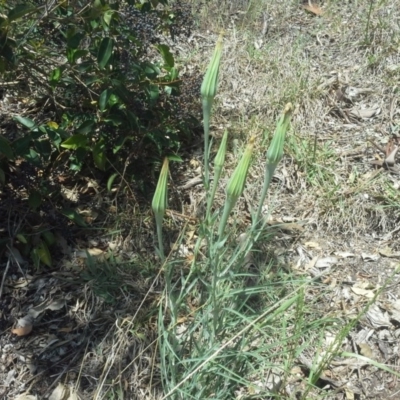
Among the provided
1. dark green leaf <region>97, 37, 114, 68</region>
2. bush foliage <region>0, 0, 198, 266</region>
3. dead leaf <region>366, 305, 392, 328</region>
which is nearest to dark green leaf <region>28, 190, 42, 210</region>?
bush foliage <region>0, 0, 198, 266</region>

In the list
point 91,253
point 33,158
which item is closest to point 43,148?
point 33,158

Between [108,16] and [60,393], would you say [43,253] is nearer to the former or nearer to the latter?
[60,393]

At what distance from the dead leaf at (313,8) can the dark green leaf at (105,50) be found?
2.28m

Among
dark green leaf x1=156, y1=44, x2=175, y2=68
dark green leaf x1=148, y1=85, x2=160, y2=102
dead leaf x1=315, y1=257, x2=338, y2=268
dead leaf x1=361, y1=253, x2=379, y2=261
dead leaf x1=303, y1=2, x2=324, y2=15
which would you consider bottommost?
dead leaf x1=315, y1=257, x2=338, y2=268

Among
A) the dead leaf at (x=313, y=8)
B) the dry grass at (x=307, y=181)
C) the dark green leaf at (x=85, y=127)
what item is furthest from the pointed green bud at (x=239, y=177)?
the dead leaf at (x=313, y=8)

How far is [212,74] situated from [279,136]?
0.23 m

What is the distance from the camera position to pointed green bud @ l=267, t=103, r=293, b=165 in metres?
1.45

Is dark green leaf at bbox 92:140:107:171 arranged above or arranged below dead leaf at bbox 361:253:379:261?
above

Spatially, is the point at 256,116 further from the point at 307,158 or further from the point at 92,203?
the point at 92,203

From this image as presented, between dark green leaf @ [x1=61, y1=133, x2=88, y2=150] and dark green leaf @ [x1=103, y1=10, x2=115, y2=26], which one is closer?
dark green leaf @ [x1=103, y1=10, x2=115, y2=26]

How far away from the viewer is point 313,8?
14.6 feet

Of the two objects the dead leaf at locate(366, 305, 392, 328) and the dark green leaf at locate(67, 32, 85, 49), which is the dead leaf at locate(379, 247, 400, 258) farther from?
the dark green leaf at locate(67, 32, 85, 49)

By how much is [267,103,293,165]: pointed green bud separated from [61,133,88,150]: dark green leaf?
54.8 inches

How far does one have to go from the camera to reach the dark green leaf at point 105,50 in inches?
101
